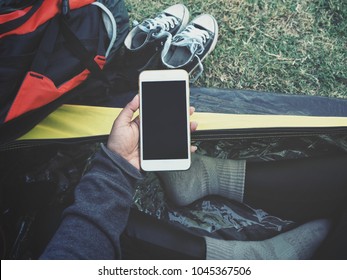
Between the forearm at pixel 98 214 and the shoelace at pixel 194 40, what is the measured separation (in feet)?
2.09

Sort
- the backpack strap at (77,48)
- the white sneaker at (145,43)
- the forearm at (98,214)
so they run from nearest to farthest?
the forearm at (98,214), the backpack strap at (77,48), the white sneaker at (145,43)

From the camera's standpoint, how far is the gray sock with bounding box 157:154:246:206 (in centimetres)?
112

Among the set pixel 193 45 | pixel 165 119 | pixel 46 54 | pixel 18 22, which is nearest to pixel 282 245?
pixel 165 119

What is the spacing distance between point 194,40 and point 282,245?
0.80 metres

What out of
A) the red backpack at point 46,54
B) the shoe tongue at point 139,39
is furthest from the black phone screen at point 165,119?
the shoe tongue at point 139,39

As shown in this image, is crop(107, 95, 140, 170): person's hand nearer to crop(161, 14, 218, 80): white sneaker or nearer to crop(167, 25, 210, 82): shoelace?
crop(161, 14, 218, 80): white sneaker

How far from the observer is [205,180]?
1.16 m

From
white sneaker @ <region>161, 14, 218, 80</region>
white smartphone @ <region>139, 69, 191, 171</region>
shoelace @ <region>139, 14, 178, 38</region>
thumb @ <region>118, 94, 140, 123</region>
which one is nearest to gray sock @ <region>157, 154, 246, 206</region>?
white smartphone @ <region>139, 69, 191, 171</region>

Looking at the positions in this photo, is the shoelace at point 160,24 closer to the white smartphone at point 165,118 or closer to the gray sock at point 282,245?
the white smartphone at point 165,118

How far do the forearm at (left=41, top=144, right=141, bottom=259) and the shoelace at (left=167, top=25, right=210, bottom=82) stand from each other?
0.64 meters

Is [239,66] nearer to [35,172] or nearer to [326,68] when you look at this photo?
[326,68]

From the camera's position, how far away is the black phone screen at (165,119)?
1.02 meters

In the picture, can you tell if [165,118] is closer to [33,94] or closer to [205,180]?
[205,180]
